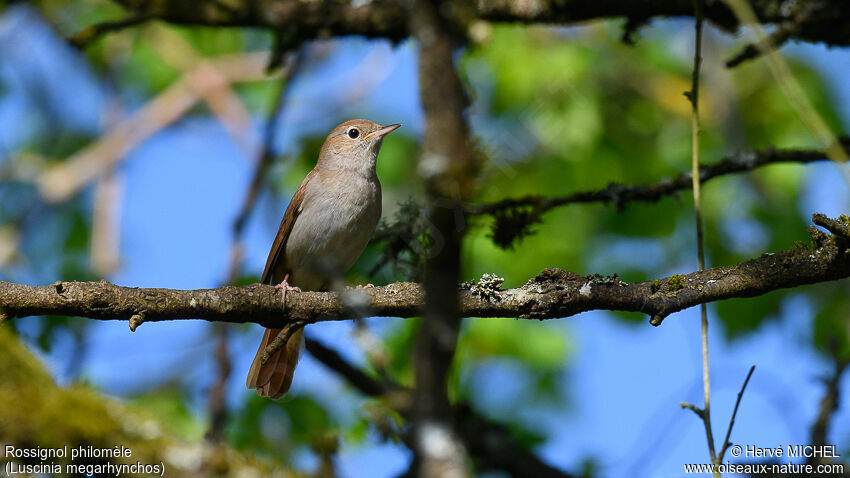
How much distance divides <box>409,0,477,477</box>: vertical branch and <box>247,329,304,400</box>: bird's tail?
13.1 feet

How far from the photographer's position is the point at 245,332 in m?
7.34

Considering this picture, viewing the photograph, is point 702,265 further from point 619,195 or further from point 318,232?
point 318,232

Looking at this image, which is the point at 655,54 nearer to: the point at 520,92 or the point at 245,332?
the point at 520,92

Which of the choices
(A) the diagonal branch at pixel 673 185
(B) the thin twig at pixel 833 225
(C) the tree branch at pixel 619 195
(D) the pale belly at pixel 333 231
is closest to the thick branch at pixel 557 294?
(B) the thin twig at pixel 833 225

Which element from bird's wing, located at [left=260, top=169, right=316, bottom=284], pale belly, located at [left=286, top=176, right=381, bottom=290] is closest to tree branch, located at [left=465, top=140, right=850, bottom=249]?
pale belly, located at [left=286, top=176, right=381, bottom=290]

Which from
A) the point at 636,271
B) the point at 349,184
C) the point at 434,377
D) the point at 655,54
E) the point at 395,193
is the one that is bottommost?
the point at 434,377

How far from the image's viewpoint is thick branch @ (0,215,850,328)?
3.39m

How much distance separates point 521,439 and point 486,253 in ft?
5.91

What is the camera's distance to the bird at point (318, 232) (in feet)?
18.4

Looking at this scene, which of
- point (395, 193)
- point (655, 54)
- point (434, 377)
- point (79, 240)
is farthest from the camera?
point (79, 240)

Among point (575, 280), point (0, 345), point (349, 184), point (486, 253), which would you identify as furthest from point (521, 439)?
point (0, 345)

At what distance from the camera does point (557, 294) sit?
138 inches

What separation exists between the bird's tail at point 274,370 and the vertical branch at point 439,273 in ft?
13.1

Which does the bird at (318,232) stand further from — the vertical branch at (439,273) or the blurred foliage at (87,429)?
the vertical branch at (439,273)
